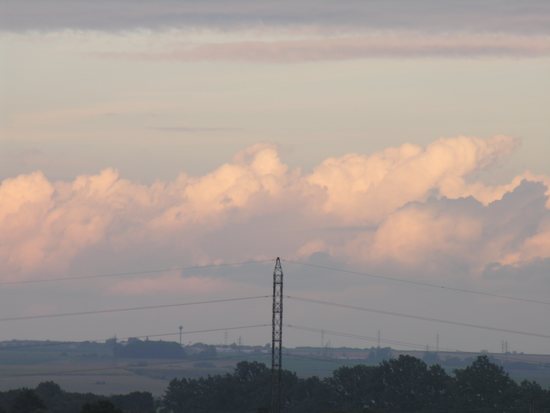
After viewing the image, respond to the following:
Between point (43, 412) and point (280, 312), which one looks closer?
point (280, 312)

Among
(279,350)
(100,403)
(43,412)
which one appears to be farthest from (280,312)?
(43,412)

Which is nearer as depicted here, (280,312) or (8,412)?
(280,312)

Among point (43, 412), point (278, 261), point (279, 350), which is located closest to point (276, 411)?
point (279, 350)

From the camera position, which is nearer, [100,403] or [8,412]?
[100,403]

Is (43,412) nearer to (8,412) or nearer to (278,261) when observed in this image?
(8,412)

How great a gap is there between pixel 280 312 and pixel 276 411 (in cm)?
1097

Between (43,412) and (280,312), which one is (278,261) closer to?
(280,312)

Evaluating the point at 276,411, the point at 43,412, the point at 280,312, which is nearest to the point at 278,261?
the point at 280,312

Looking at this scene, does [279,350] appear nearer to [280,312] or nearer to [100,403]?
[280,312]

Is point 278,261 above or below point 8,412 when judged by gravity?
above

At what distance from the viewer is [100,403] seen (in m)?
158

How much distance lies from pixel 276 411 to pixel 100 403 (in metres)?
19.5

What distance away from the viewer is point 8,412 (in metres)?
198

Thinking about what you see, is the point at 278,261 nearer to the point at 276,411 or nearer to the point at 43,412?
the point at 276,411
